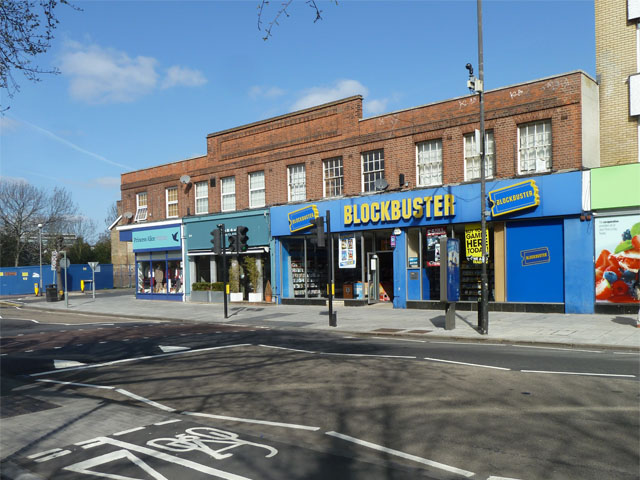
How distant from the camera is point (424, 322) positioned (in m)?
19.4

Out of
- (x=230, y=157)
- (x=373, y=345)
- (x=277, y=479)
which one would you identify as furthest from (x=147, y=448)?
(x=230, y=157)

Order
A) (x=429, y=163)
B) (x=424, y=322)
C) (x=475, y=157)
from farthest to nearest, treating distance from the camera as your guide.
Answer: (x=429, y=163), (x=475, y=157), (x=424, y=322)

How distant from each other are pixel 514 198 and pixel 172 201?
74.6ft

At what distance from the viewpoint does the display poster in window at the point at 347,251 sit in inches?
1048

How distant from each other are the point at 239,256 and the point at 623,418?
85.7ft

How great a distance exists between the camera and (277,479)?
5387mm

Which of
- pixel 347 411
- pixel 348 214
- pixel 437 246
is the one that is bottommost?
pixel 347 411

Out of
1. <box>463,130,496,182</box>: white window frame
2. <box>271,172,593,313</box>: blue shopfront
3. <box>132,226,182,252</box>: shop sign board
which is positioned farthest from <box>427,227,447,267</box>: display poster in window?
<box>132,226,182,252</box>: shop sign board

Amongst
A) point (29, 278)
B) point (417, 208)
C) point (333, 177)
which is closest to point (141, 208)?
point (333, 177)

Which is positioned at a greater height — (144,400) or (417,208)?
(417,208)

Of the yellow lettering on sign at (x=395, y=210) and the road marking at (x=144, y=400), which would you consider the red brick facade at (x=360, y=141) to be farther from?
the road marking at (x=144, y=400)

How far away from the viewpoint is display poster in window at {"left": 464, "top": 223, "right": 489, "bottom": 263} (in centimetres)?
2225

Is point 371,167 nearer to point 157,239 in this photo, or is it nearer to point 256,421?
point 157,239

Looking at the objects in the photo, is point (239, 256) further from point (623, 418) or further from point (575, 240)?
point (623, 418)
